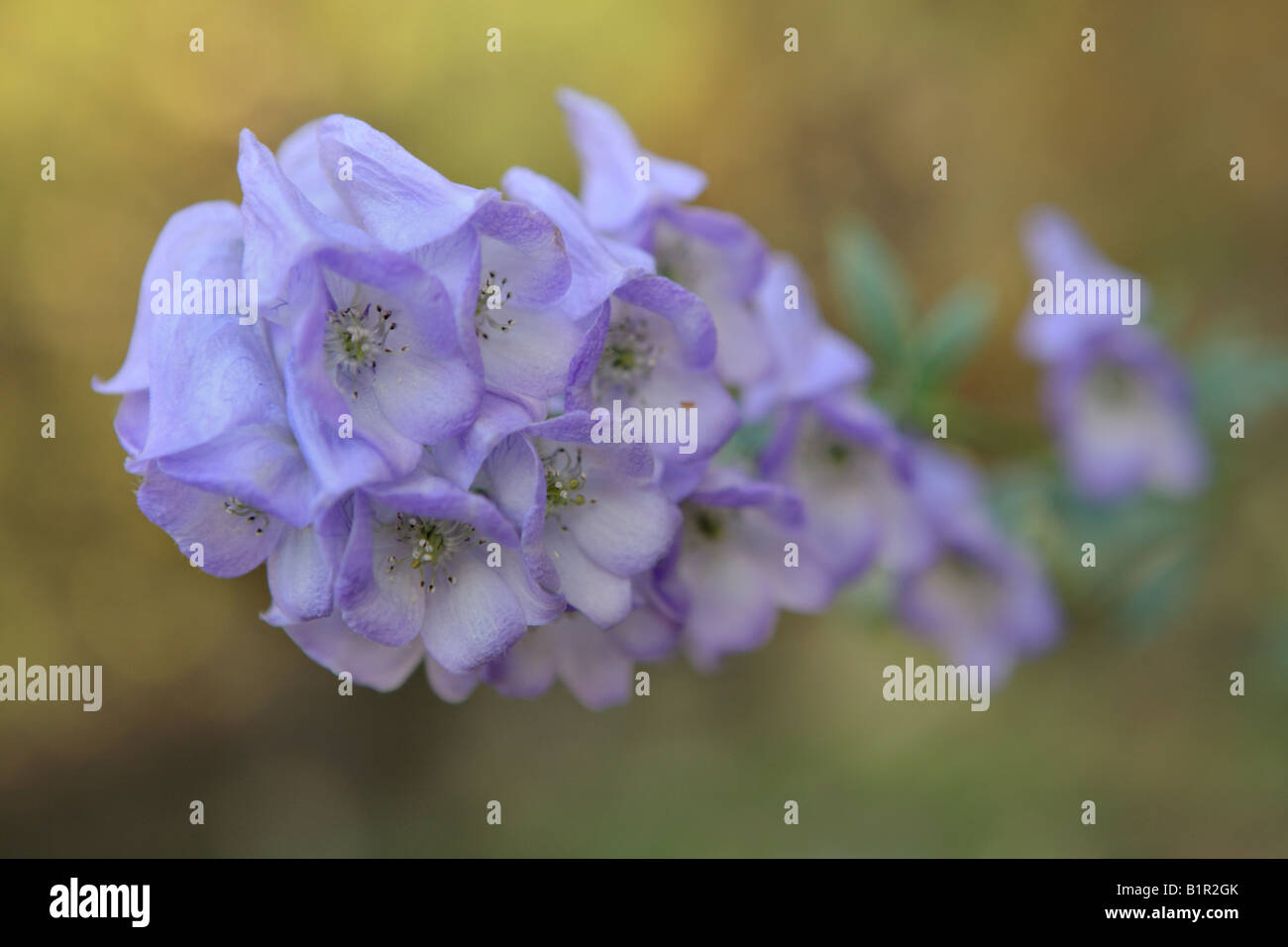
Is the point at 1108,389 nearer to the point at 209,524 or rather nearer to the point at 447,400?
the point at 447,400

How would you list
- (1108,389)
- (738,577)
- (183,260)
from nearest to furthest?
1. (183,260)
2. (738,577)
3. (1108,389)

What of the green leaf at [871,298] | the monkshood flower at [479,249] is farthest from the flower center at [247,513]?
the green leaf at [871,298]

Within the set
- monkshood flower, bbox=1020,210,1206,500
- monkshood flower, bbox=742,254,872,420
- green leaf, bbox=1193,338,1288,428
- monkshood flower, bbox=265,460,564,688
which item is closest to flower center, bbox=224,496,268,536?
monkshood flower, bbox=265,460,564,688

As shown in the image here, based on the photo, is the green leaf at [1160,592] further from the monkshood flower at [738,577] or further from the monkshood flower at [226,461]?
the monkshood flower at [226,461]

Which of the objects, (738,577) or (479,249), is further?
(738,577)

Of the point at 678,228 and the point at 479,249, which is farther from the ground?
the point at 678,228

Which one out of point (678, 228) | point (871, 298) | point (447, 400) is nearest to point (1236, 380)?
point (871, 298)
